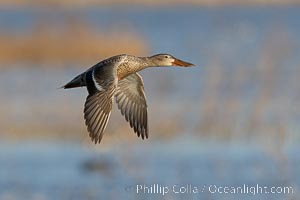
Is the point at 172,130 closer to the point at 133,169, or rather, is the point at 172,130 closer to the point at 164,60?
the point at 133,169

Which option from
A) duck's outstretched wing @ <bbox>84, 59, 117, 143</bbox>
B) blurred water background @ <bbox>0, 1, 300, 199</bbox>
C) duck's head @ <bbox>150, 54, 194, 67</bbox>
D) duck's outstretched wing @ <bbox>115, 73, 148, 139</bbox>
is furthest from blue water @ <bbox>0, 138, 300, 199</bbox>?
duck's outstretched wing @ <bbox>84, 59, 117, 143</bbox>

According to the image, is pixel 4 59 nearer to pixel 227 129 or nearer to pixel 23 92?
pixel 23 92

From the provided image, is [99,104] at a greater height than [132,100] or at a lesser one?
lesser

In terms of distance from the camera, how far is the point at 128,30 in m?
Result: 21.6

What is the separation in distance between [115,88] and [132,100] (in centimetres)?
100

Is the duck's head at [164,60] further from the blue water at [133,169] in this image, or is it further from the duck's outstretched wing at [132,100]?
the blue water at [133,169]

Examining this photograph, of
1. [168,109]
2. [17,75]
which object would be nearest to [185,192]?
[168,109]

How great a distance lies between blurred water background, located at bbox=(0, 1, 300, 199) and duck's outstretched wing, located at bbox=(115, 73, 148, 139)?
122 cm

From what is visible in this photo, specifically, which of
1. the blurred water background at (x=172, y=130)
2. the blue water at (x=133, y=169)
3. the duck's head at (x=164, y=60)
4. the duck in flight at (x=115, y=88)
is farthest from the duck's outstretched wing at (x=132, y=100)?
the blue water at (x=133, y=169)

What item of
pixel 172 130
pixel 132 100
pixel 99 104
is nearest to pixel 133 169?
pixel 132 100

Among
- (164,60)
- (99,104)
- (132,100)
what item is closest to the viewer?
(99,104)

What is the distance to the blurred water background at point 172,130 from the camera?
35.6ft

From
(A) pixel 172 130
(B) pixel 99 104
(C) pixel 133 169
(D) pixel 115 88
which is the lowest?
(C) pixel 133 169

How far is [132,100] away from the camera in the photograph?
317 inches
